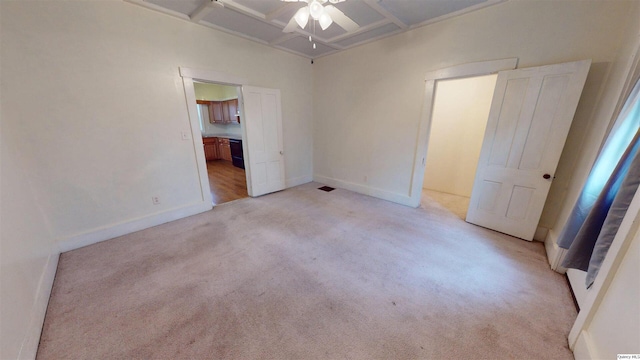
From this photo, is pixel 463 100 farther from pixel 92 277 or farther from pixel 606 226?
pixel 92 277

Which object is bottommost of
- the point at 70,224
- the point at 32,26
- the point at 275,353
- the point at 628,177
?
the point at 275,353

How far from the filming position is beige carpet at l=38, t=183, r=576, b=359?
4.33 ft

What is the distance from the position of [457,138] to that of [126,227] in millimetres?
5548

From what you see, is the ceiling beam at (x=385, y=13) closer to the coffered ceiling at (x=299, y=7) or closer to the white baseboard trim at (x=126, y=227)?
the coffered ceiling at (x=299, y=7)

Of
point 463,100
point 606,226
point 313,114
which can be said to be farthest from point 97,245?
point 463,100

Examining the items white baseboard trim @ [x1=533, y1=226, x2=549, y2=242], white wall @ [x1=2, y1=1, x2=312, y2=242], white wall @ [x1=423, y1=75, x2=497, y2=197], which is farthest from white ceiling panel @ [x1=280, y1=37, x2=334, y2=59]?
white baseboard trim @ [x1=533, y1=226, x2=549, y2=242]

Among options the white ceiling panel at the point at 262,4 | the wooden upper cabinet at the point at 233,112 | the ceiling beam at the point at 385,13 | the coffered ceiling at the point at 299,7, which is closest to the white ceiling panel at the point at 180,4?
the coffered ceiling at the point at 299,7

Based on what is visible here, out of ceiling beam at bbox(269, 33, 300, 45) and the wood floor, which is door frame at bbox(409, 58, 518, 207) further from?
the wood floor

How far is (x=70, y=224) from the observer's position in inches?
89.7

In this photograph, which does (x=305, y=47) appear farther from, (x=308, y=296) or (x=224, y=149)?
(x=224, y=149)

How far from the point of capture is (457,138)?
405 cm

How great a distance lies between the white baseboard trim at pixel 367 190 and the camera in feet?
11.8

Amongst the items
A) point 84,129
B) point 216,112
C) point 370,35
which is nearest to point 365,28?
point 370,35

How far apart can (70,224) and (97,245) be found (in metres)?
0.34
